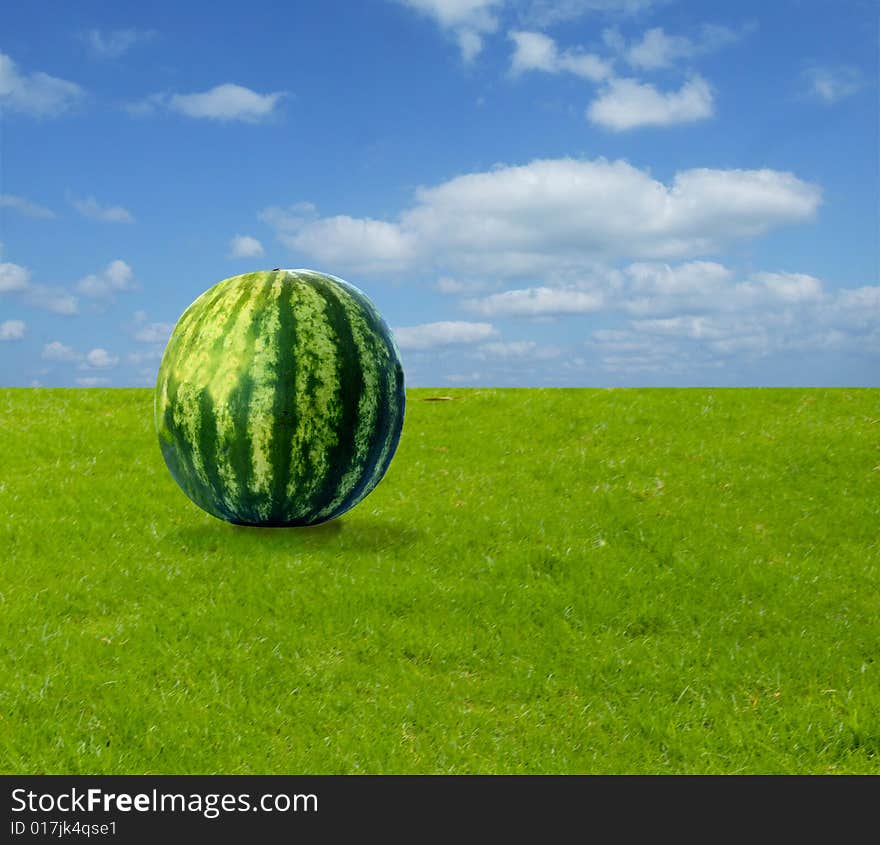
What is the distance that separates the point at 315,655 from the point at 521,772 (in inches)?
77.3

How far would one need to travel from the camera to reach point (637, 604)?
782cm

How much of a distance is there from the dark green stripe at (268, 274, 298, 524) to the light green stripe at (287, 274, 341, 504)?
38 millimetres

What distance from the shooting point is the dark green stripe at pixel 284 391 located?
26.0 ft

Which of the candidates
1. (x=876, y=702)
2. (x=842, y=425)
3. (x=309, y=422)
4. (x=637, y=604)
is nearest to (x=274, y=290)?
(x=309, y=422)

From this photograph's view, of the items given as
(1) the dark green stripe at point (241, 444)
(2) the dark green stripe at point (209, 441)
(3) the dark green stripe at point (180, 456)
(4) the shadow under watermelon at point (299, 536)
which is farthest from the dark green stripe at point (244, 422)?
(4) the shadow under watermelon at point (299, 536)

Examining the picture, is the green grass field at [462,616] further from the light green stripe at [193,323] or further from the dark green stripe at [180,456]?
the light green stripe at [193,323]

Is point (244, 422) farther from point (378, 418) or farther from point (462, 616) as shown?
point (462, 616)

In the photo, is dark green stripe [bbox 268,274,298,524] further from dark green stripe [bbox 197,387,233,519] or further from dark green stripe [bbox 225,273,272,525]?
dark green stripe [bbox 197,387,233,519]

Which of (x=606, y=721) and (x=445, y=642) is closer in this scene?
(x=606, y=721)

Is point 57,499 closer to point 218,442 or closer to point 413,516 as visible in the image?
point 218,442

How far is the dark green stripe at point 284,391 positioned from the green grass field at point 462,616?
0.99m

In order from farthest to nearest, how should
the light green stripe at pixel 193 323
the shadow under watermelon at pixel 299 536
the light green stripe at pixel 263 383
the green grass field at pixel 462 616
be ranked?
the shadow under watermelon at pixel 299 536 → the light green stripe at pixel 193 323 → the light green stripe at pixel 263 383 → the green grass field at pixel 462 616

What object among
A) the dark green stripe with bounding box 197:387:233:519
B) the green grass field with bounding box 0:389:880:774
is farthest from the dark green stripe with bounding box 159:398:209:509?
the green grass field with bounding box 0:389:880:774

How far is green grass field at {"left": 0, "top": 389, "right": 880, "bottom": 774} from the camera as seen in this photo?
5.77 metres
